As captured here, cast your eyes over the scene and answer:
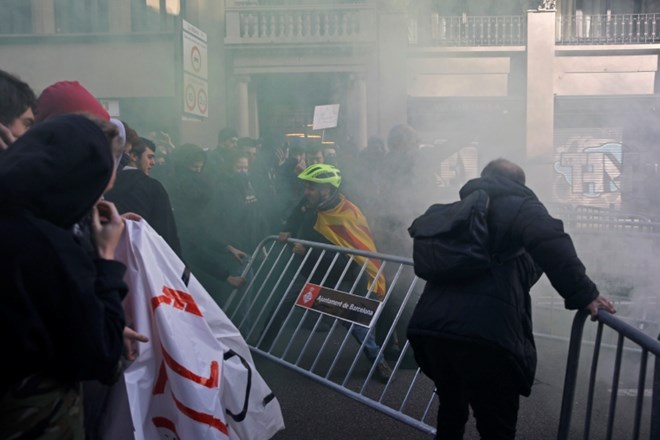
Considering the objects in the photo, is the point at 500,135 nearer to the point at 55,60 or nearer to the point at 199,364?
the point at 55,60

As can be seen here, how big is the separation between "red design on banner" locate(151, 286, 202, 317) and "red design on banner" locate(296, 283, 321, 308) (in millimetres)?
Answer: 2121

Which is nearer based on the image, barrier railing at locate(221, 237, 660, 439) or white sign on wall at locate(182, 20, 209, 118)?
barrier railing at locate(221, 237, 660, 439)

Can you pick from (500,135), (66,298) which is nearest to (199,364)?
(66,298)

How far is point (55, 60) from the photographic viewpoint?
11.7 metres

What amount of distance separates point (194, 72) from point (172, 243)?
3.59 metres

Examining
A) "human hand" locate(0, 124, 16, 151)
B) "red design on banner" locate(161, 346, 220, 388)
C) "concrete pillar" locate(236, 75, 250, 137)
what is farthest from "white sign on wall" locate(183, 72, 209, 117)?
"concrete pillar" locate(236, 75, 250, 137)

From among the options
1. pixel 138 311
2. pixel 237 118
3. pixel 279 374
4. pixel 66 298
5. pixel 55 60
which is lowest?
pixel 279 374

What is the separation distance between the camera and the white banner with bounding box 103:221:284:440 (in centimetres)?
207

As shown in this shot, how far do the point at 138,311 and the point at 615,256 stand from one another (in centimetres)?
493

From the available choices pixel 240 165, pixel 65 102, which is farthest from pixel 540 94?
pixel 65 102

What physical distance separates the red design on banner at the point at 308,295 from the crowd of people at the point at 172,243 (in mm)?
365

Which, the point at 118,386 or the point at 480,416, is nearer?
the point at 118,386

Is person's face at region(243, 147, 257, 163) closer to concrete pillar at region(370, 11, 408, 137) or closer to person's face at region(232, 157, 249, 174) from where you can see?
person's face at region(232, 157, 249, 174)

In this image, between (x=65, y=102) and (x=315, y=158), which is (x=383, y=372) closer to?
(x=65, y=102)
